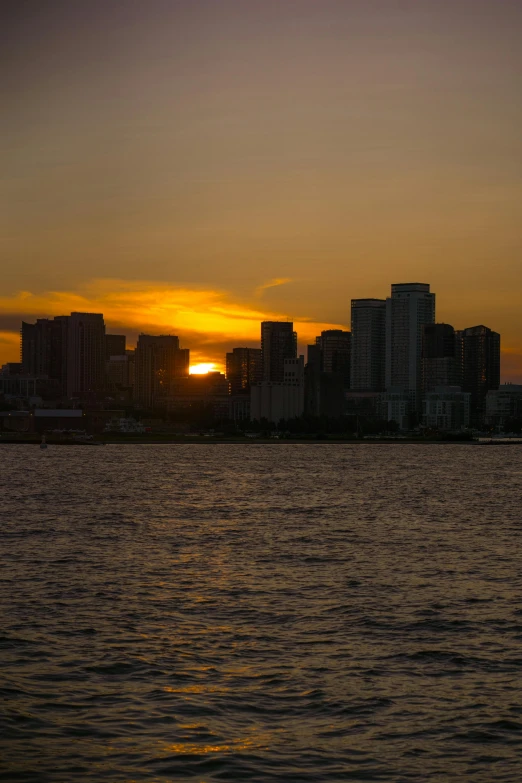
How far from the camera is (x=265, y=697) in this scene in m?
25.2

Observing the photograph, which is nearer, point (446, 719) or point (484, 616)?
point (446, 719)

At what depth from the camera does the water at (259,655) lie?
21375 mm

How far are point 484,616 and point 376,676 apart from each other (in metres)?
8.92

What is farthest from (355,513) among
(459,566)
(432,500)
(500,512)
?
(459,566)

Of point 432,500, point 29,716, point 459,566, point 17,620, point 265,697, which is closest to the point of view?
point 29,716

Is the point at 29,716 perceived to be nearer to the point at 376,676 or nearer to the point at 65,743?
the point at 65,743

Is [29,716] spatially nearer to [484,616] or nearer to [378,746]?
[378,746]

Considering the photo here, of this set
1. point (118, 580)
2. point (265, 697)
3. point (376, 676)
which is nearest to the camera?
point (265, 697)

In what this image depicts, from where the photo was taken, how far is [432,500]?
96000 millimetres

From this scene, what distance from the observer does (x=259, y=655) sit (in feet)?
95.7

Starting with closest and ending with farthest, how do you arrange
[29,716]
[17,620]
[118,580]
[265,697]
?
1. [29,716]
2. [265,697]
3. [17,620]
4. [118,580]

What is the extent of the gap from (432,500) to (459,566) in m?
49.1

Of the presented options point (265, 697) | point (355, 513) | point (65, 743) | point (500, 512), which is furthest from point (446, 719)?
point (500, 512)

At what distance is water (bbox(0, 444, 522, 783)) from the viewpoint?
2138cm
